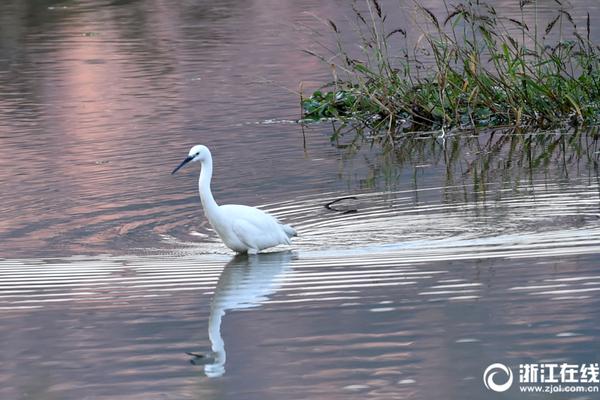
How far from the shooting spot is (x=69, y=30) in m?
29.4

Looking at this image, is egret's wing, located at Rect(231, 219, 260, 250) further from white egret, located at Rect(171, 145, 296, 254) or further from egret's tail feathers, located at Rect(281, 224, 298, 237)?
egret's tail feathers, located at Rect(281, 224, 298, 237)

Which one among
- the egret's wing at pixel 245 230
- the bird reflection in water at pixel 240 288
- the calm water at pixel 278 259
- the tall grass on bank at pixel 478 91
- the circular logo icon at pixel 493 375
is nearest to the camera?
the circular logo icon at pixel 493 375

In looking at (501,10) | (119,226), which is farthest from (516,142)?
(501,10)

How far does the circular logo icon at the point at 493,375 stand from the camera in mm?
6871

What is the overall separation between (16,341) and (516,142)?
8.21 meters

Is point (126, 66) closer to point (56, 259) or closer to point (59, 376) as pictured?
point (56, 259)

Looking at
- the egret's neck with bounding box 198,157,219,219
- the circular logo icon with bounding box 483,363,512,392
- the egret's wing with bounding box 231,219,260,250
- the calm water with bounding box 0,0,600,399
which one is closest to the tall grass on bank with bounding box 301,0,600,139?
the calm water with bounding box 0,0,600,399

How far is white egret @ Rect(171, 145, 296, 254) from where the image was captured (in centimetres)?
1039

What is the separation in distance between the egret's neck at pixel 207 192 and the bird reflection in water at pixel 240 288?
0.41 metres

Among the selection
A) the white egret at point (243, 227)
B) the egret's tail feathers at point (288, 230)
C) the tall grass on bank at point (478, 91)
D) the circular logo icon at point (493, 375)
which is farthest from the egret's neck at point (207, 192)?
the tall grass on bank at point (478, 91)

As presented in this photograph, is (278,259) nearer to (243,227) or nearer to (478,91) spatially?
(243,227)

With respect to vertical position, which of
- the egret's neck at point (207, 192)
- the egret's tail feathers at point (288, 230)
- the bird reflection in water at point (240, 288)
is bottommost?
the bird reflection in water at point (240, 288)

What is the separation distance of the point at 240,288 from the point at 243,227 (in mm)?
1035

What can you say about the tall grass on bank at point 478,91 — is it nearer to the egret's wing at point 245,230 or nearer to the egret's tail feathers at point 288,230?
the egret's tail feathers at point 288,230
